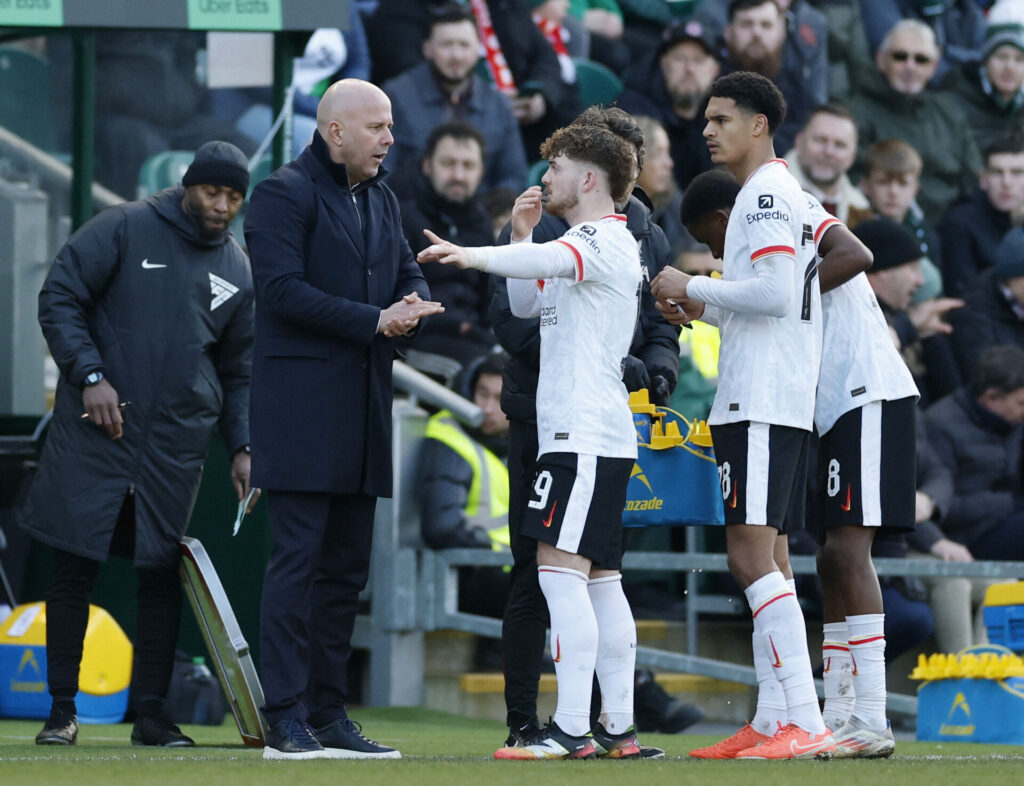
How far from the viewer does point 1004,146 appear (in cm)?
1249

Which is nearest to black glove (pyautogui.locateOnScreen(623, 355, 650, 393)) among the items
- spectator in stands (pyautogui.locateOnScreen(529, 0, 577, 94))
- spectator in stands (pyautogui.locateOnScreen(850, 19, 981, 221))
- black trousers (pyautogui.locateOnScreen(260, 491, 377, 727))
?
black trousers (pyautogui.locateOnScreen(260, 491, 377, 727))

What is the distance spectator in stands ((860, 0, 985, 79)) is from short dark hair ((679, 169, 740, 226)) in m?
7.62

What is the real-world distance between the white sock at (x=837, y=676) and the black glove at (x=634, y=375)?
96 centimetres

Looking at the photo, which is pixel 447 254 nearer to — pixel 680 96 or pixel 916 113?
pixel 680 96

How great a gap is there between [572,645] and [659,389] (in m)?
1.11

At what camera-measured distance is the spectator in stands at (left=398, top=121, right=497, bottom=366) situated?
32.8ft

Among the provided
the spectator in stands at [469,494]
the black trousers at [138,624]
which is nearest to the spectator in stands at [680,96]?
the spectator in stands at [469,494]

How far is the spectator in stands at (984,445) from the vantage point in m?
9.96

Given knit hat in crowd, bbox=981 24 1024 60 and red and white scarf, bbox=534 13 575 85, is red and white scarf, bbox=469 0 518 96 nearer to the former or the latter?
red and white scarf, bbox=534 13 575 85

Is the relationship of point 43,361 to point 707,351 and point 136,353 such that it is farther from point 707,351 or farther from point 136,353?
point 707,351

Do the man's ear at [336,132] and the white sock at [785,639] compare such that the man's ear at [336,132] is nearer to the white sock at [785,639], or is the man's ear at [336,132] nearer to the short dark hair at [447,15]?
the white sock at [785,639]

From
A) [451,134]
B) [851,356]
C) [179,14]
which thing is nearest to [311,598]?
[851,356]

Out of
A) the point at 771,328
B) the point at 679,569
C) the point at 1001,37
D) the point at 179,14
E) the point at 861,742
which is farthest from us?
the point at 1001,37

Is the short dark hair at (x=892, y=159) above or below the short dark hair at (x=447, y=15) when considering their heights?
below
